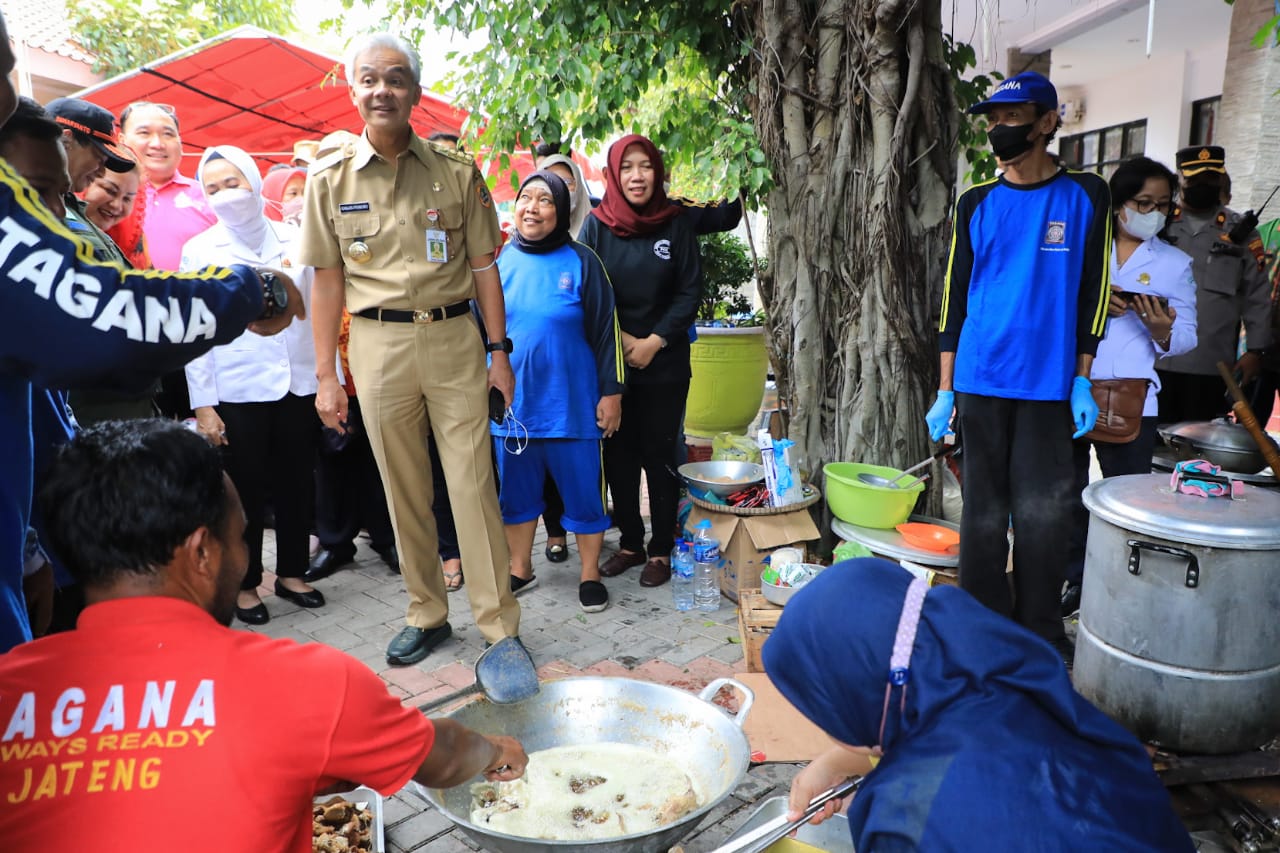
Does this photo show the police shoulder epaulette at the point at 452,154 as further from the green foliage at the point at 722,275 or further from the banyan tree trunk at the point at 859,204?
the green foliage at the point at 722,275

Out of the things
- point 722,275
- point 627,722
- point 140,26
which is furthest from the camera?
point 140,26

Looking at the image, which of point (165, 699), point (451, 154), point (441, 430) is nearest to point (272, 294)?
point (165, 699)

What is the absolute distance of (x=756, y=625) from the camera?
11.6ft

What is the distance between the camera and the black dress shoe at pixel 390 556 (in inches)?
190

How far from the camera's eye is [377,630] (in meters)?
4.02

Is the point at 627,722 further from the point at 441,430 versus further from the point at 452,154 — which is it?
the point at 452,154

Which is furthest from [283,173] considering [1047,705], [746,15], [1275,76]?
[1275,76]

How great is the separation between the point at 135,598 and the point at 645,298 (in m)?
3.36

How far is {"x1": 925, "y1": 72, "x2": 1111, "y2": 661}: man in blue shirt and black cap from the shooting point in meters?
3.31

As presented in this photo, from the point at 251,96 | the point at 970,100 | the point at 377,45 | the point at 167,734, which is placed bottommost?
the point at 167,734

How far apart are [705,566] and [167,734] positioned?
129 inches

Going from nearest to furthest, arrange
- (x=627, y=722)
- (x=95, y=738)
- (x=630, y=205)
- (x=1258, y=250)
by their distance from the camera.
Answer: (x=95, y=738)
(x=627, y=722)
(x=630, y=205)
(x=1258, y=250)

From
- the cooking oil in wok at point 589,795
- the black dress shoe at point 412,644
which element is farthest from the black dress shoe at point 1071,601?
the black dress shoe at point 412,644

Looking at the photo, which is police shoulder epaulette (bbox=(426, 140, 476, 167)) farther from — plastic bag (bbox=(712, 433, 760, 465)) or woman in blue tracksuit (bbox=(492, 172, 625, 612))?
plastic bag (bbox=(712, 433, 760, 465))
